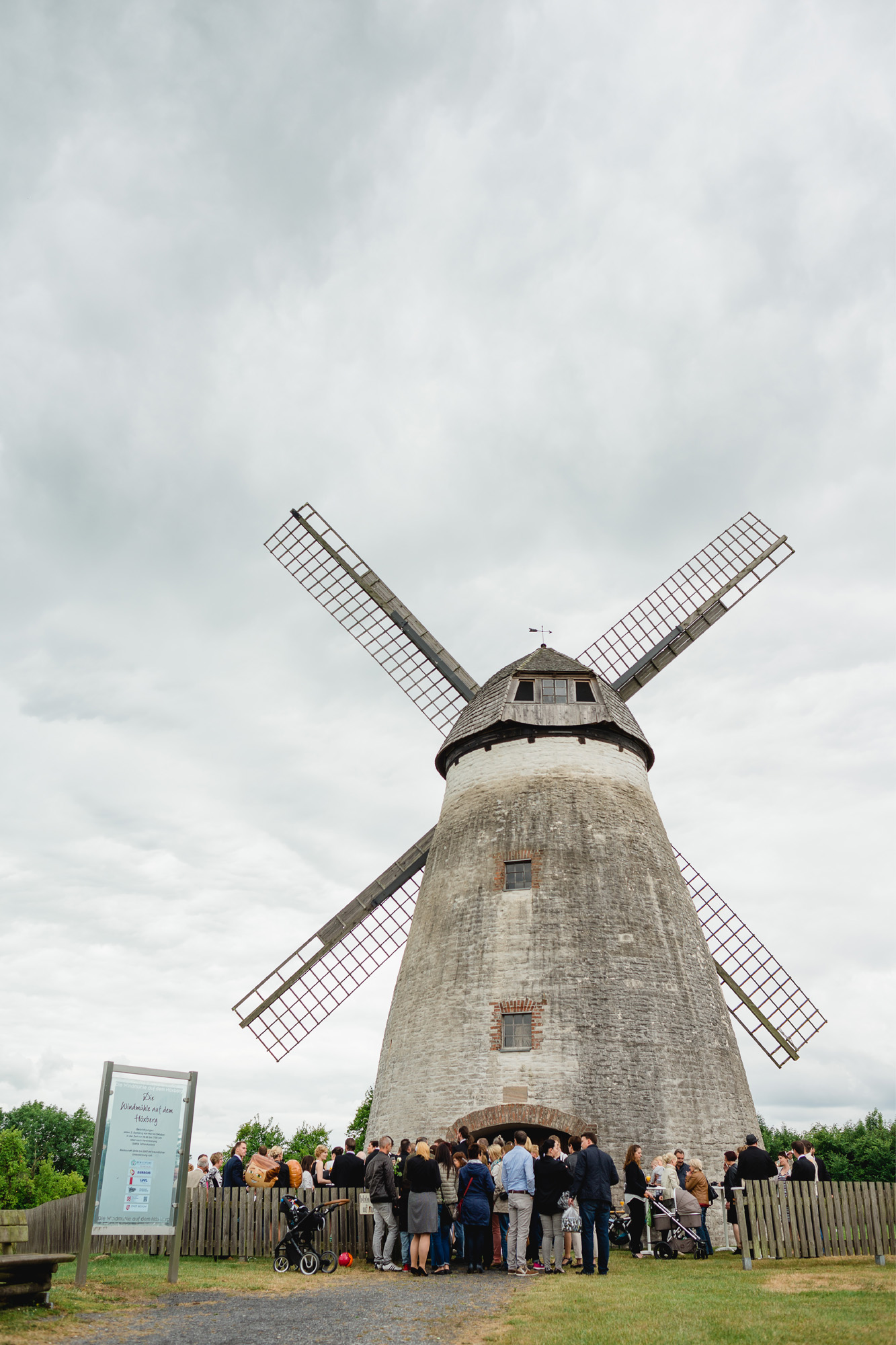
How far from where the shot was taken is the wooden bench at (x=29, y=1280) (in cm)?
764

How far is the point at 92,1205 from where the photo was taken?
361 inches

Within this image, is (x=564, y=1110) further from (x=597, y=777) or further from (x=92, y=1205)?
(x=92, y=1205)

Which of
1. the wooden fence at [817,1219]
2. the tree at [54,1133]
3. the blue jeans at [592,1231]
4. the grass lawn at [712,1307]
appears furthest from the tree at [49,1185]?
the grass lawn at [712,1307]

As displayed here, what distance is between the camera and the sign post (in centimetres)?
934

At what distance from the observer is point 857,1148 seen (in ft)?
169

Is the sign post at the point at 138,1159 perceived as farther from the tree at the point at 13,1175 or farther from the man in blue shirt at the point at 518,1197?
the tree at the point at 13,1175

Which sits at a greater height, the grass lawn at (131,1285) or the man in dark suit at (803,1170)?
the man in dark suit at (803,1170)

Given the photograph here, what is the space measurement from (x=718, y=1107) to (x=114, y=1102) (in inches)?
418

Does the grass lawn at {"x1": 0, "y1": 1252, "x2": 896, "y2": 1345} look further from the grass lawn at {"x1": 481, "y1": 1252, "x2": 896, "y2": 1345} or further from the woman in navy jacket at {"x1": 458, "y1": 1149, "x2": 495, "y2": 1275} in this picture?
the woman in navy jacket at {"x1": 458, "y1": 1149, "x2": 495, "y2": 1275}

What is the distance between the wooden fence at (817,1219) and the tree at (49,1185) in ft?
170

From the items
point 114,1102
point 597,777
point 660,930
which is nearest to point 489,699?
point 597,777

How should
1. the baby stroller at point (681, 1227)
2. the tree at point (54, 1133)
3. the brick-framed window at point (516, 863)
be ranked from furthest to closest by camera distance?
the tree at point (54, 1133) < the brick-framed window at point (516, 863) < the baby stroller at point (681, 1227)

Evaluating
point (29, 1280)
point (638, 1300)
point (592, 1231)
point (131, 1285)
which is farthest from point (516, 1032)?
point (29, 1280)

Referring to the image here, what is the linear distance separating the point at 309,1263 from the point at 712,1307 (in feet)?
18.0
